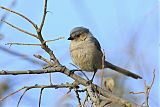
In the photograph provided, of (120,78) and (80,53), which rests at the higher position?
(80,53)

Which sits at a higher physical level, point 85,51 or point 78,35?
point 78,35

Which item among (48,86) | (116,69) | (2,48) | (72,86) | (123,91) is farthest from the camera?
(116,69)

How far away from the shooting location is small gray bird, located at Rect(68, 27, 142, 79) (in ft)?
13.4

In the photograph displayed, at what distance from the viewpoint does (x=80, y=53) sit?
4.08 m

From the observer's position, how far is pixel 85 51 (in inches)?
163

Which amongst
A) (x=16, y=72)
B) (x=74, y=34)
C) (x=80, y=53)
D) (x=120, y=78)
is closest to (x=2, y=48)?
(x=16, y=72)

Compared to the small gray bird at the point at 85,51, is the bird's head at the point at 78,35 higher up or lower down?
higher up

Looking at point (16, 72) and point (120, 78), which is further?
point (120, 78)

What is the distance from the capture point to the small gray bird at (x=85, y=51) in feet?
13.4

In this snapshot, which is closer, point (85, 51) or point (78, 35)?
point (85, 51)

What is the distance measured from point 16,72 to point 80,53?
7.19 feet

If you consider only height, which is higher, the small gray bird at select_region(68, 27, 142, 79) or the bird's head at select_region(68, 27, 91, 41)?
the bird's head at select_region(68, 27, 91, 41)

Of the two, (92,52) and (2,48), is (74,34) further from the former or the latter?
(2,48)

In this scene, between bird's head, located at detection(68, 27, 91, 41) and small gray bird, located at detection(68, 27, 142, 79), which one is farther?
bird's head, located at detection(68, 27, 91, 41)
